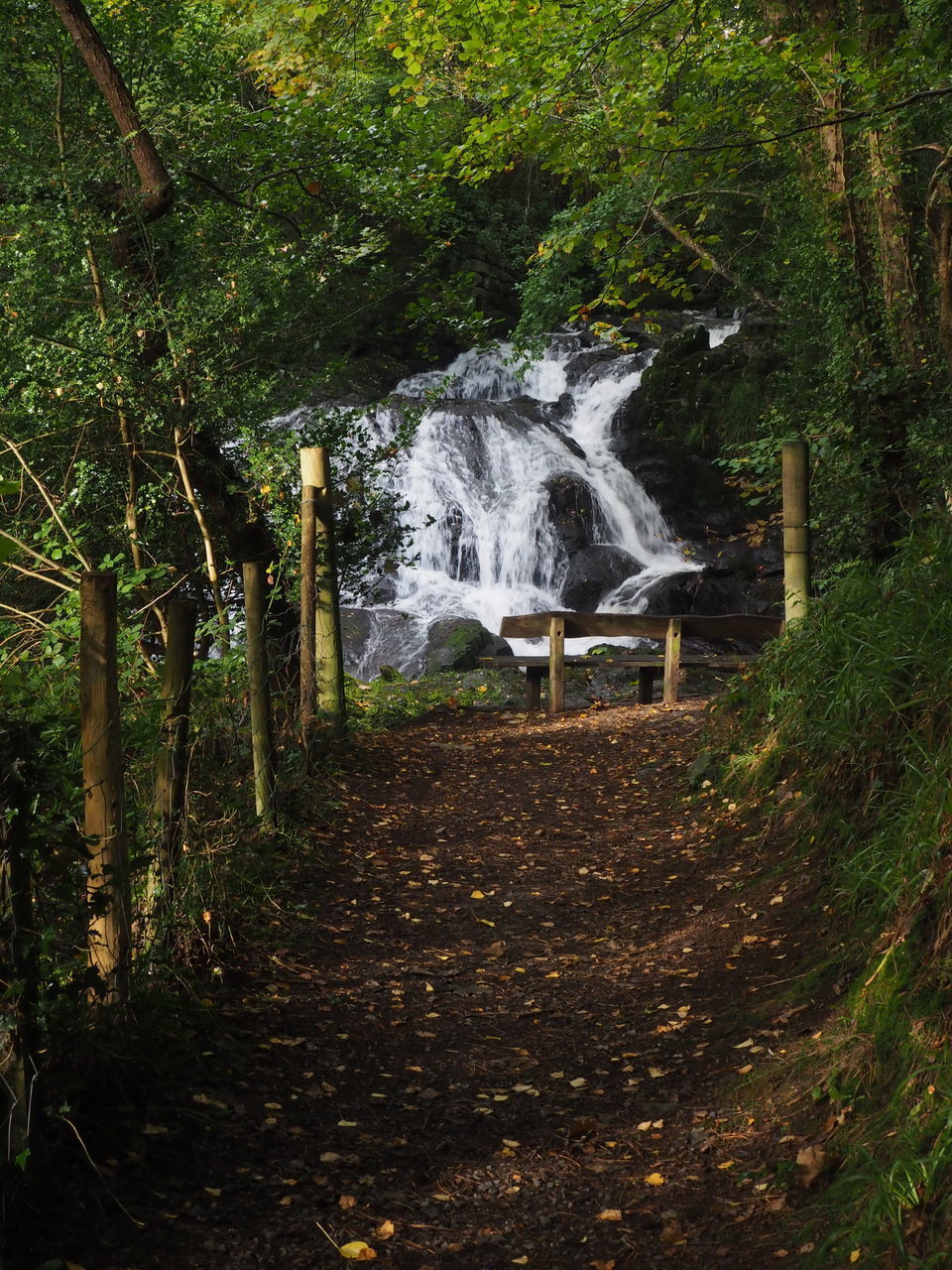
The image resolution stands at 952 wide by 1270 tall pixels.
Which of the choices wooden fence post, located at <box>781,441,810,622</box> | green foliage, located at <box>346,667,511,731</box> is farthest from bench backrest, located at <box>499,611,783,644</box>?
wooden fence post, located at <box>781,441,810,622</box>

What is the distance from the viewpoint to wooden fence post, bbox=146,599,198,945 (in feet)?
13.1

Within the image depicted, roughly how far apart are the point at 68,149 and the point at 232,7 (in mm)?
4389

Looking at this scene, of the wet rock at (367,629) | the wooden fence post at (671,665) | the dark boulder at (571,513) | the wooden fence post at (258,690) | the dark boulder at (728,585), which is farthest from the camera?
the dark boulder at (571,513)

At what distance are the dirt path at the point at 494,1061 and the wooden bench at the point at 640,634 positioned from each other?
3007mm

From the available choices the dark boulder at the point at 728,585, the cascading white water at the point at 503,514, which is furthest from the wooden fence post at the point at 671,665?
the dark boulder at the point at 728,585

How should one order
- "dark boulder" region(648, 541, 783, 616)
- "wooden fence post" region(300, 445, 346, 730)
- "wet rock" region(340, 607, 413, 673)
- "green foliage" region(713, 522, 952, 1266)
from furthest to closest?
"dark boulder" region(648, 541, 783, 616) → "wet rock" region(340, 607, 413, 673) → "wooden fence post" region(300, 445, 346, 730) → "green foliage" region(713, 522, 952, 1266)

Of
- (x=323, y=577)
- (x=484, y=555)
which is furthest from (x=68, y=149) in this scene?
(x=484, y=555)

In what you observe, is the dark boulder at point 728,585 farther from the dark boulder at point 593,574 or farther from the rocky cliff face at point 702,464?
the dark boulder at point 593,574

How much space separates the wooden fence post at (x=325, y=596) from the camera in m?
7.93

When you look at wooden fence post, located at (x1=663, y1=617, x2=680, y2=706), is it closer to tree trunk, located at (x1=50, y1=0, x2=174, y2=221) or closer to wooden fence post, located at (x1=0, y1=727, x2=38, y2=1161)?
tree trunk, located at (x1=50, y1=0, x2=174, y2=221)

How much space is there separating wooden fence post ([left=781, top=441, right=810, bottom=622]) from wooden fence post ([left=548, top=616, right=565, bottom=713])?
3.53 metres

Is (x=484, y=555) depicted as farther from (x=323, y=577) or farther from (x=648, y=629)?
(x=323, y=577)

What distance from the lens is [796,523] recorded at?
667cm

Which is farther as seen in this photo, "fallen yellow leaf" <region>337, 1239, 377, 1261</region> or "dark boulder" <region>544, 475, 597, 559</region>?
"dark boulder" <region>544, 475, 597, 559</region>
